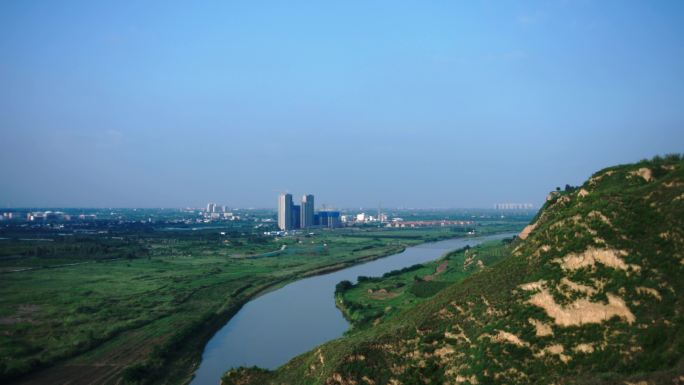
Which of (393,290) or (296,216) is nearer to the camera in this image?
(393,290)

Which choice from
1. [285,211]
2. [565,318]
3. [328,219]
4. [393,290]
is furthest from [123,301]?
[328,219]

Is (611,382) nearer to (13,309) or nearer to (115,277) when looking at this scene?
(13,309)

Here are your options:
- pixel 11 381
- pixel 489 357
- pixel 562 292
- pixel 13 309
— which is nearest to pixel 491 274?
pixel 562 292

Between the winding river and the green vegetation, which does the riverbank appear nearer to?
the winding river

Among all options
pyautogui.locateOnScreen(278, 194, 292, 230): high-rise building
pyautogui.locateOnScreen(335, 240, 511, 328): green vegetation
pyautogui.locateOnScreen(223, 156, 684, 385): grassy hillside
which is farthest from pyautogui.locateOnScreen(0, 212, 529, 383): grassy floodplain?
pyautogui.locateOnScreen(278, 194, 292, 230): high-rise building

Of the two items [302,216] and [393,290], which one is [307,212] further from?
[393,290]

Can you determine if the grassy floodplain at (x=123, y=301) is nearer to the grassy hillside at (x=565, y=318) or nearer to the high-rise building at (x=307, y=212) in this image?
the grassy hillside at (x=565, y=318)

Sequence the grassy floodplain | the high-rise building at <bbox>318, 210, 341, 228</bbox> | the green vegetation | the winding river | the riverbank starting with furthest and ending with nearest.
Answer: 1. the high-rise building at <bbox>318, 210, 341, 228</bbox>
2. the green vegetation
3. the winding river
4. the grassy floodplain
5. the riverbank

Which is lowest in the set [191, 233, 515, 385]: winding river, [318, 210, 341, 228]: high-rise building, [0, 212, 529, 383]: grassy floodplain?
[191, 233, 515, 385]: winding river
